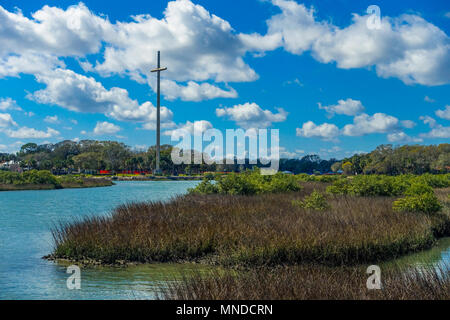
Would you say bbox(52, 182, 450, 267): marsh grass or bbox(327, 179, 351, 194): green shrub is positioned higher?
bbox(327, 179, 351, 194): green shrub

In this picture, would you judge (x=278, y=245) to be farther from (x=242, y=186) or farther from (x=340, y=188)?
(x=340, y=188)

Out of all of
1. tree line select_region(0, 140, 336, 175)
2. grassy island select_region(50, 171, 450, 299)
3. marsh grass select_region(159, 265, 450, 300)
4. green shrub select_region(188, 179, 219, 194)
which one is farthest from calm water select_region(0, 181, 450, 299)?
tree line select_region(0, 140, 336, 175)

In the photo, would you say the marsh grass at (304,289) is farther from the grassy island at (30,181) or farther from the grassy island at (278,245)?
the grassy island at (30,181)

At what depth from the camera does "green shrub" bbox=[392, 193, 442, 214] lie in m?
16.2

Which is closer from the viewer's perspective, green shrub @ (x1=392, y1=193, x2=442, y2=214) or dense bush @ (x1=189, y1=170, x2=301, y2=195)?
green shrub @ (x1=392, y1=193, x2=442, y2=214)

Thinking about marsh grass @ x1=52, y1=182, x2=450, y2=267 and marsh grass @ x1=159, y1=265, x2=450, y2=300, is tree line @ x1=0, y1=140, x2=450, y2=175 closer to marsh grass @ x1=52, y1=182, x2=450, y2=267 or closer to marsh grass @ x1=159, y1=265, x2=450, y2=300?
marsh grass @ x1=52, y1=182, x2=450, y2=267

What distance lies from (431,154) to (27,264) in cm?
8188

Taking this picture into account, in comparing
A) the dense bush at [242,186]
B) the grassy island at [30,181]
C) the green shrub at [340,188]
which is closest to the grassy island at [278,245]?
the dense bush at [242,186]

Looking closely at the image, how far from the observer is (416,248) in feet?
41.6

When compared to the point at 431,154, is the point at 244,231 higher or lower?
lower

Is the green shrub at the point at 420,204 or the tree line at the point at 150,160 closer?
the green shrub at the point at 420,204

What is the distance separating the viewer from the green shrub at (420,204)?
1620cm
